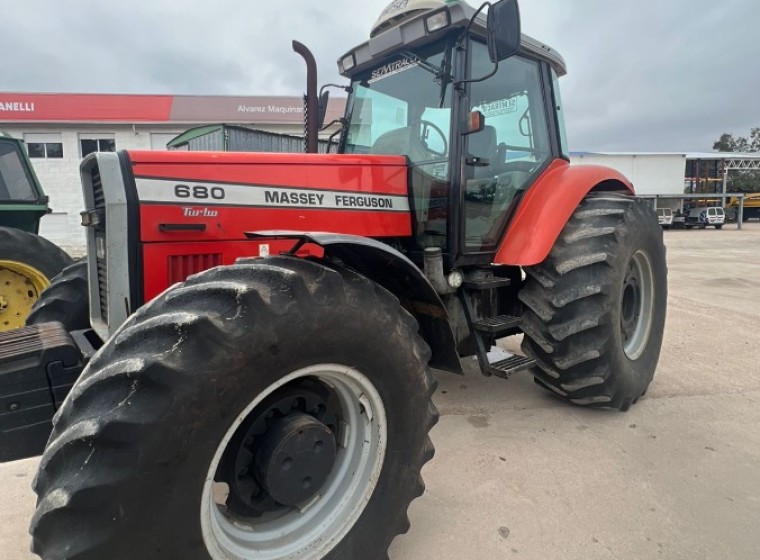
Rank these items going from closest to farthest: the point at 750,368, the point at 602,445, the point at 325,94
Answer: the point at 602,445, the point at 325,94, the point at 750,368

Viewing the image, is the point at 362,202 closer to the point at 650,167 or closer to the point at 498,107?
the point at 498,107

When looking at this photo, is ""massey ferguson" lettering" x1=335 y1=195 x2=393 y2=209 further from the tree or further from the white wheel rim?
the tree

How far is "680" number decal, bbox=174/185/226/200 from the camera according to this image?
7.77 feet

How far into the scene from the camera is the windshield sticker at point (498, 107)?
3.25m

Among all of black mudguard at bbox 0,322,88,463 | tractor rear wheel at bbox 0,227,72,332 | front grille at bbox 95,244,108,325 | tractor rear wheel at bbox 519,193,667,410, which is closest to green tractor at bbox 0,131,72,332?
tractor rear wheel at bbox 0,227,72,332

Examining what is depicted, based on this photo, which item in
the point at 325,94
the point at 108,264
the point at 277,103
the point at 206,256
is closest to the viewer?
the point at 108,264

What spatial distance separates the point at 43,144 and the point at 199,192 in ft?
73.3

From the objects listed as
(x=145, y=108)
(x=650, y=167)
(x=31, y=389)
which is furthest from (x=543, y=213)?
(x=650, y=167)

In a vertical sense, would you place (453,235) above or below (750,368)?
above

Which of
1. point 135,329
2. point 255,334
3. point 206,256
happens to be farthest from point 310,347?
point 206,256

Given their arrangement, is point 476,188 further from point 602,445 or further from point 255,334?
point 255,334

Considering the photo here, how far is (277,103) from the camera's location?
68.1ft

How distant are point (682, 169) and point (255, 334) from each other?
3351 centimetres

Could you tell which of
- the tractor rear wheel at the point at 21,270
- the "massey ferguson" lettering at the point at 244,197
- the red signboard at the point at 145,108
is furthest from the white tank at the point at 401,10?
the red signboard at the point at 145,108
